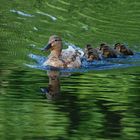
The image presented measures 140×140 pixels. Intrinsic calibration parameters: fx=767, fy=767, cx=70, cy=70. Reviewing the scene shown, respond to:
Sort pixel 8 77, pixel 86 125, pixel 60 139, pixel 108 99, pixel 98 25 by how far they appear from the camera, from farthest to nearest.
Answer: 1. pixel 98 25
2. pixel 8 77
3. pixel 108 99
4. pixel 86 125
5. pixel 60 139

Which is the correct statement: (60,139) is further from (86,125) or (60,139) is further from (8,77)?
(8,77)

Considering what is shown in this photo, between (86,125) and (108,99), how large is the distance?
1358 mm

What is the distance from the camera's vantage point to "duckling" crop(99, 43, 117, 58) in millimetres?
12945

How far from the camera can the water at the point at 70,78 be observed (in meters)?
8.20

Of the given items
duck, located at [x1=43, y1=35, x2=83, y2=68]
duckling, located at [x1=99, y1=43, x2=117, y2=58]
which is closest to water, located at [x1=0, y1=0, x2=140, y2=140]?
duckling, located at [x1=99, y1=43, x2=117, y2=58]

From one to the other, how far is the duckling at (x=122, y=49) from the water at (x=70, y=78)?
0.47 feet

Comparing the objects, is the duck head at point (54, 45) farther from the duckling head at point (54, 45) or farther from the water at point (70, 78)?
the water at point (70, 78)

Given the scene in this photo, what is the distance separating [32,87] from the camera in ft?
33.5

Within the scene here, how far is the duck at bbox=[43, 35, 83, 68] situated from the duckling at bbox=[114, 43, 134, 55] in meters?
0.70

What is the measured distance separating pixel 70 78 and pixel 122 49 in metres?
2.22

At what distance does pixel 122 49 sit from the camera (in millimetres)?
13070

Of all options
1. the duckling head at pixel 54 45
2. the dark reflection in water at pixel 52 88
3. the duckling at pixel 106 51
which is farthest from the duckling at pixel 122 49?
the dark reflection in water at pixel 52 88

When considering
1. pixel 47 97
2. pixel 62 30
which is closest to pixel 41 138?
pixel 47 97

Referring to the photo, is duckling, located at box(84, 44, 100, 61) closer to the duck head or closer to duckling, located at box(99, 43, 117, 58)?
duckling, located at box(99, 43, 117, 58)
